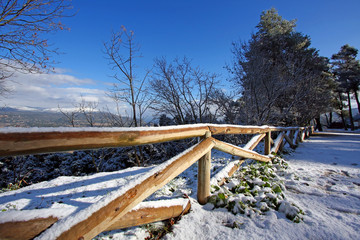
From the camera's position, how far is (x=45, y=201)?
2.81m

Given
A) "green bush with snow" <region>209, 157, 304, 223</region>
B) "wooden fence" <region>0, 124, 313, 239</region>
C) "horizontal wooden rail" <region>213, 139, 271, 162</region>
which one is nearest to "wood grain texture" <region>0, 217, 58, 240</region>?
"wooden fence" <region>0, 124, 313, 239</region>

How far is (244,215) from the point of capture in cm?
216

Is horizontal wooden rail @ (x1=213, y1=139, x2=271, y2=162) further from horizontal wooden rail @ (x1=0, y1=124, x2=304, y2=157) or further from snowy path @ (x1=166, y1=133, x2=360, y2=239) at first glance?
horizontal wooden rail @ (x1=0, y1=124, x2=304, y2=157)

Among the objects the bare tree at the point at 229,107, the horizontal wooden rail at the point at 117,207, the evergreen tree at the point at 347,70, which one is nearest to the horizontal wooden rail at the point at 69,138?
the horizontal wooden rail at the point at 117,207

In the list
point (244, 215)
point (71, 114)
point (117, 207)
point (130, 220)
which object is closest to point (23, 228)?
point (117, 207)

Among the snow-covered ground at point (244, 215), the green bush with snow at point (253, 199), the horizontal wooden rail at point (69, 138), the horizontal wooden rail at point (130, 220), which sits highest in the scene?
the horizontal wooden rail at point (69, 138)

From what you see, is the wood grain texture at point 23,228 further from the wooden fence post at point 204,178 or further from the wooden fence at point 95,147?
the wooden fence post at point 204,178

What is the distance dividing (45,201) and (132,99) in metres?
6.98

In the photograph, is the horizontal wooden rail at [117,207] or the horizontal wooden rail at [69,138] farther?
the horizontal wooden rail at [117,207]

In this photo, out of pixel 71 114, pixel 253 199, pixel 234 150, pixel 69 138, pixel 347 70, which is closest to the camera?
pixel 69 138

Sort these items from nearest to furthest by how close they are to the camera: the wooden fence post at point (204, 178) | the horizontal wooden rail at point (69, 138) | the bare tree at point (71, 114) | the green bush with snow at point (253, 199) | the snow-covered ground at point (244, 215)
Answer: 1. the horizontal wooden rail at point (69, 138)
2. the snow-covered ground at point (244, 215)
3. the green bush with snow at point (253, 199)
4. the wooden fence post at point (204, 178)
5. the bare tree at point (71, 114)

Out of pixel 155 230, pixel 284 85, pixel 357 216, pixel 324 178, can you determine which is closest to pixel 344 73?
pixel 284 85

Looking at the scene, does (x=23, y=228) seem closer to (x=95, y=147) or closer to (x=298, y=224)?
(x=95, y=147)

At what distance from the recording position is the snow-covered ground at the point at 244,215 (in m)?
1.83
